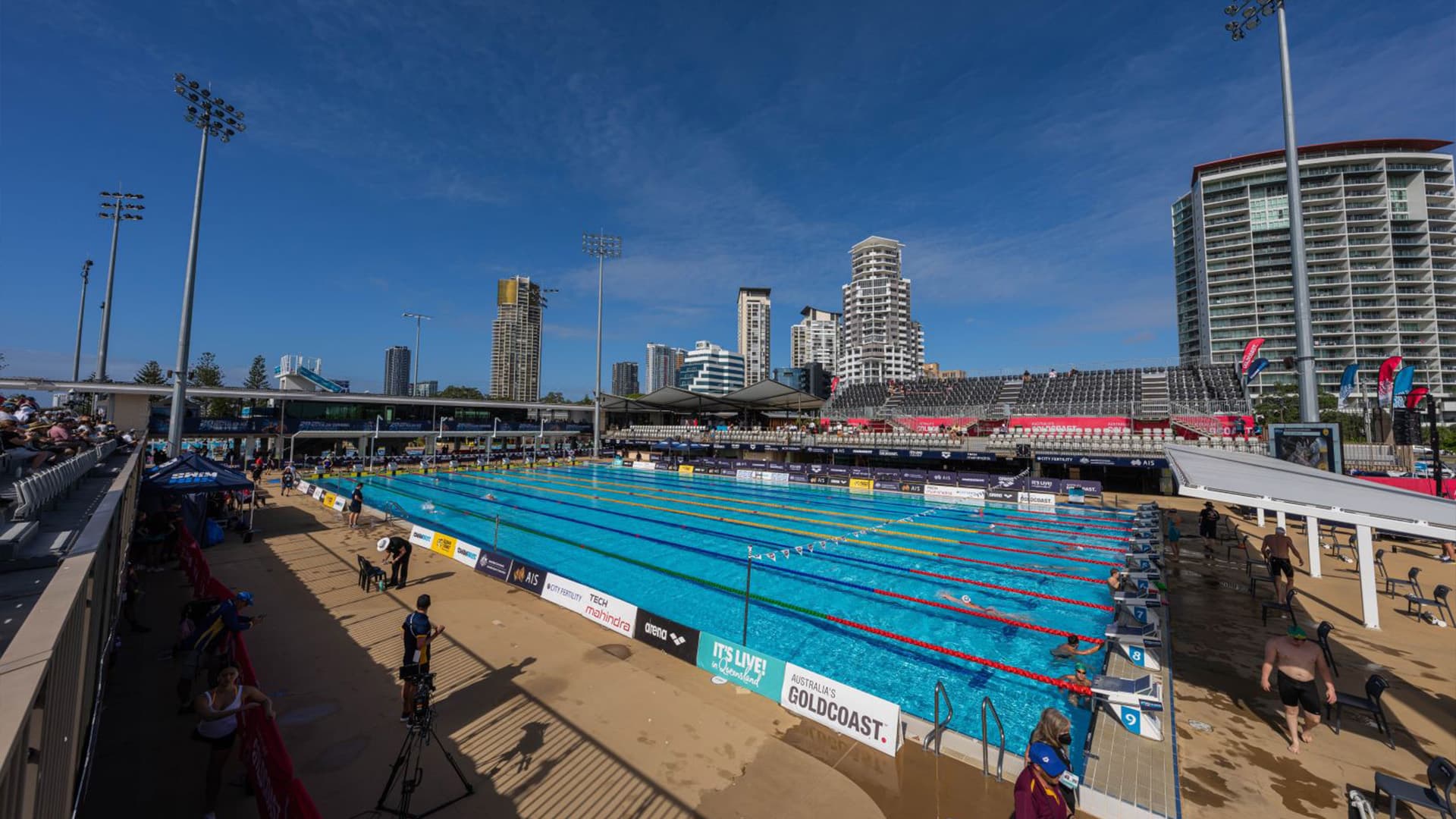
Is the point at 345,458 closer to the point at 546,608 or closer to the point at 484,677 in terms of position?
the point at 546,608

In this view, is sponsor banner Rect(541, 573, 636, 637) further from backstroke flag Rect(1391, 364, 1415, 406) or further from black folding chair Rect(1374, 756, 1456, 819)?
backstroke flag Rect(1391, 364, 1415, 406)

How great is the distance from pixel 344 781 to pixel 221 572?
36.2ft

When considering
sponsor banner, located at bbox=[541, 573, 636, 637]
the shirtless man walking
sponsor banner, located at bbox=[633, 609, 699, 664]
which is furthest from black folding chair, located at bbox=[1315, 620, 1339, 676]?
sponsor banner, located at bbox=[541, 573, 636, 637]

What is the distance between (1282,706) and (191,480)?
22500 mm

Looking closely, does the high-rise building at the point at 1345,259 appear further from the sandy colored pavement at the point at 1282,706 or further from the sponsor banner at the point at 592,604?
the sponsor banner at the point at 592,604

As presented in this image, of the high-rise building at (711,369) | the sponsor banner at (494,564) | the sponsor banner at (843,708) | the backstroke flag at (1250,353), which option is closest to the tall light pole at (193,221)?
the sponsor banner at (494,564)

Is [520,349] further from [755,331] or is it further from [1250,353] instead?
[1250,353]

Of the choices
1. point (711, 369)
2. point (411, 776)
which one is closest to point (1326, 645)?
point (411, 776)

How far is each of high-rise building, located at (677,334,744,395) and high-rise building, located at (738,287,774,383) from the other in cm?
2041

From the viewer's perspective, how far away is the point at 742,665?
8.25 meters

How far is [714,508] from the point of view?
24891 millimetres

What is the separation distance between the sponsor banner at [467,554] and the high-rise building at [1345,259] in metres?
90.5

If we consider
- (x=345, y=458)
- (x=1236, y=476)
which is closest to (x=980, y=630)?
(x=1236, y=476)

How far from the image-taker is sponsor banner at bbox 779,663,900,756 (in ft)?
21.4
